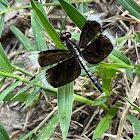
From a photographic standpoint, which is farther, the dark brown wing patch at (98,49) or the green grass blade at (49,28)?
the dark brown wing patch at (98,49)

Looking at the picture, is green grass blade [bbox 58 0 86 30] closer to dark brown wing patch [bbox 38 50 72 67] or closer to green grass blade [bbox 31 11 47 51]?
dark brown wing patch [bbox 38 50 72 67]

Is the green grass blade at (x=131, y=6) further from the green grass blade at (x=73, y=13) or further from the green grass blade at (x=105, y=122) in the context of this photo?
the green grass blade at (x=105, y=122)

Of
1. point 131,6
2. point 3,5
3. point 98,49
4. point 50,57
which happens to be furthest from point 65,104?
point 3,5

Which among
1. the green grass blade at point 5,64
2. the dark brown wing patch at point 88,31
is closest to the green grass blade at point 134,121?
the dark brown wing patch at point 88,31

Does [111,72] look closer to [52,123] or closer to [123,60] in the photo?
[123,60]

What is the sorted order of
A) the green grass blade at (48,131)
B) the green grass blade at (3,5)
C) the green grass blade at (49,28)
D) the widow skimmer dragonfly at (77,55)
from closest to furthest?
the green grass blade at (49,28) < the widow skimmer dragonfly at (77,55) < the green grass blade at (48,131) < the green grass blade at (3,5)

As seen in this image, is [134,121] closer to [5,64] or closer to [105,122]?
[105,122]

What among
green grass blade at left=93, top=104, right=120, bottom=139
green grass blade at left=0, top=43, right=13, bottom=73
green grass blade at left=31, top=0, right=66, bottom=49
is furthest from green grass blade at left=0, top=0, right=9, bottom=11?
green grass blade at left=93, top=104, right=120, bottom=139
